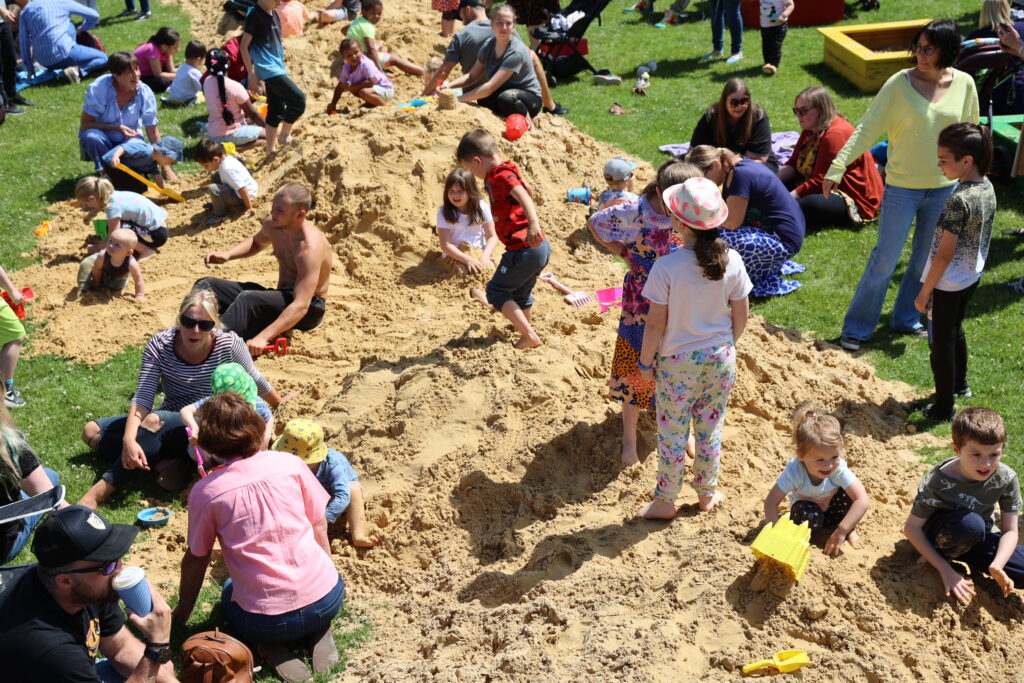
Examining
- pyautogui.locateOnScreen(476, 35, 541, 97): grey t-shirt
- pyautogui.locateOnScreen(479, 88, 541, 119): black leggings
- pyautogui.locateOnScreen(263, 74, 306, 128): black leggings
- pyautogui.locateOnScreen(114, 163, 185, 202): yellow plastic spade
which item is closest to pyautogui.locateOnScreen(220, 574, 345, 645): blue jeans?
pyautogui.locateOnScreen(479, 88, 541, 119): black leggings

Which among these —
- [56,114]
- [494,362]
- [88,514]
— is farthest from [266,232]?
[56,114]

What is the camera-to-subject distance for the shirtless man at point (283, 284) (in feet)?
25.1

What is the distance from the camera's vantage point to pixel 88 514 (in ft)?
12.5

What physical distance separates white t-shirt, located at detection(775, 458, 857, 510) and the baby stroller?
10.1 metres

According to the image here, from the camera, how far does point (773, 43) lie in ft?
44.7

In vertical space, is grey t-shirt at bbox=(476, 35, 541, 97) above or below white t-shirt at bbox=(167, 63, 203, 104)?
above

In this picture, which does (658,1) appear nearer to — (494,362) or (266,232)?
(266,232)

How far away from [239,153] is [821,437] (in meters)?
9.33

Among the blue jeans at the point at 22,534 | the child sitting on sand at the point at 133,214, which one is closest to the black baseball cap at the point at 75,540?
the blue jeans at the point at 22,534

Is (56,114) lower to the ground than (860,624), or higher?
lower

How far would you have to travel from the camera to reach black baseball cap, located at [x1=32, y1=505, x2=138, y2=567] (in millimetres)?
3662

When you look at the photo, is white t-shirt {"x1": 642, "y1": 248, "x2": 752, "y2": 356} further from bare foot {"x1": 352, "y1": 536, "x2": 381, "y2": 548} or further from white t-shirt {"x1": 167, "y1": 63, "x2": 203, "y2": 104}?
white t-shirt {"x1": 167, "y1": 63, "x2": 203, "y2": 104}

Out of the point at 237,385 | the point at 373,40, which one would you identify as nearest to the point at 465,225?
the point at 237,385

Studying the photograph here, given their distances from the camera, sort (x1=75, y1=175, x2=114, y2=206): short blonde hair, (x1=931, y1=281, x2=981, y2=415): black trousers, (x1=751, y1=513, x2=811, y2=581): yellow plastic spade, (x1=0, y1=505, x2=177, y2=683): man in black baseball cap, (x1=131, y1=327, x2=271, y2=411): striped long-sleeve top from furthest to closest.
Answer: (x1=75, y1=175, x2=114, y2=206): short blonde hair
(x1=131, y1=327, x2=271, y2=411): striped long-sleeve top
(x1=931, y1=281, x2=981, y2=415): black trousers
(x1=751, y1=513, x2=811, y2=581): yellow plastic spade
(x1=0, y1=505, x2=177, y2=683): man in black baseball cap
